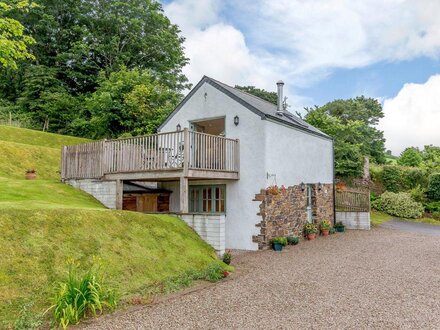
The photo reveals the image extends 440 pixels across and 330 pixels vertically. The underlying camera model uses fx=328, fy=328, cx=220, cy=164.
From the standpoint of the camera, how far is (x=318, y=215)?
1568cm

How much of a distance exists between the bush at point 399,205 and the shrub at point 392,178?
1632 mm

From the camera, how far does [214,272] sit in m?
8.00

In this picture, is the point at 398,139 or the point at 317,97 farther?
the point at 398,139

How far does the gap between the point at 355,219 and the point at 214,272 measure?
1215 cm

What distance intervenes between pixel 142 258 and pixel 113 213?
6.09ft

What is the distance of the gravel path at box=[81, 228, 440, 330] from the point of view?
525cm

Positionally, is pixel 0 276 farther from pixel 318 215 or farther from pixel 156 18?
pixel 156 18

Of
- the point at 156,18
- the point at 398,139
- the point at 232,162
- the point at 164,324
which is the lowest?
the point at 164,324

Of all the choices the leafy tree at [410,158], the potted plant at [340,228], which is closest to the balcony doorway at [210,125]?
the potted plant at [340,228]

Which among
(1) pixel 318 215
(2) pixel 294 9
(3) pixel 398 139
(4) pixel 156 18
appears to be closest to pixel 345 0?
(2) pixel 294 9

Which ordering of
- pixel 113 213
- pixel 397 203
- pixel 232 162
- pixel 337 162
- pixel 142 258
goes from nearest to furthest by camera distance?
pixel 142 258 → pixel 113 213 → pixel 232 162 → pixel 397 203 → pixel 337 162

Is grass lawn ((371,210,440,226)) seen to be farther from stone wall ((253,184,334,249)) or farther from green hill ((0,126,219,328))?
green hill ((0,126,219,328))

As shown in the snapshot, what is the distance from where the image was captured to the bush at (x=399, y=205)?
70.4 feet

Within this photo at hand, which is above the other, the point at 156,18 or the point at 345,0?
the point at 156,18
